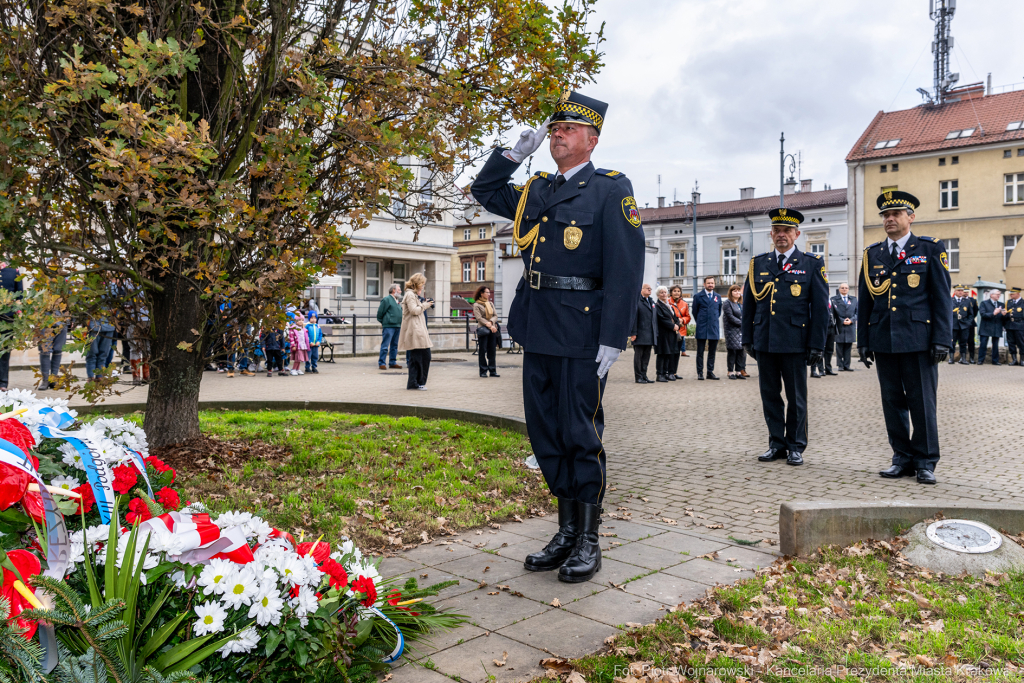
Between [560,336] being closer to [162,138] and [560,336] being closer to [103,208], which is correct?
[162,138]

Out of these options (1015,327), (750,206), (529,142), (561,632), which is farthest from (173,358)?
(750,206)

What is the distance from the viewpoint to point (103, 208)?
19.1 ft

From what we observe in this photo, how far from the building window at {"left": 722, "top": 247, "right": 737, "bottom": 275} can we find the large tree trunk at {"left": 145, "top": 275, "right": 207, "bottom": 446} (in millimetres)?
62399

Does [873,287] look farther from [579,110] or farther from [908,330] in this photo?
[579,110]

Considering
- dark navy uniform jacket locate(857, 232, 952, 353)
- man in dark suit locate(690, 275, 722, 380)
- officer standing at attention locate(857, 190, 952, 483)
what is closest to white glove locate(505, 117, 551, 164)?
officer standing at attention locate(857, 190, 952, 483)

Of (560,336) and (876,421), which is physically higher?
(560,336)

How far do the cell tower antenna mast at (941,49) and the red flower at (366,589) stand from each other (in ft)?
196

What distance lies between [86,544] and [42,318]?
3.69 m

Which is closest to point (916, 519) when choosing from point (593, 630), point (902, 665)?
point (902, 665)

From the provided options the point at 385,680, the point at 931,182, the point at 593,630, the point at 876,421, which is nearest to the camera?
the point at 385,680

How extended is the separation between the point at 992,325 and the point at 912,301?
20.0 meters

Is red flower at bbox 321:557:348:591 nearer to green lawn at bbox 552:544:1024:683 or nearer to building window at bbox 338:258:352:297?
green lawn at bbox 552:544:1024:683

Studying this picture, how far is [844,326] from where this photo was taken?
18531 mm

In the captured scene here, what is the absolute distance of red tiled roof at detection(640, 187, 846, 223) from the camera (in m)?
60.3
